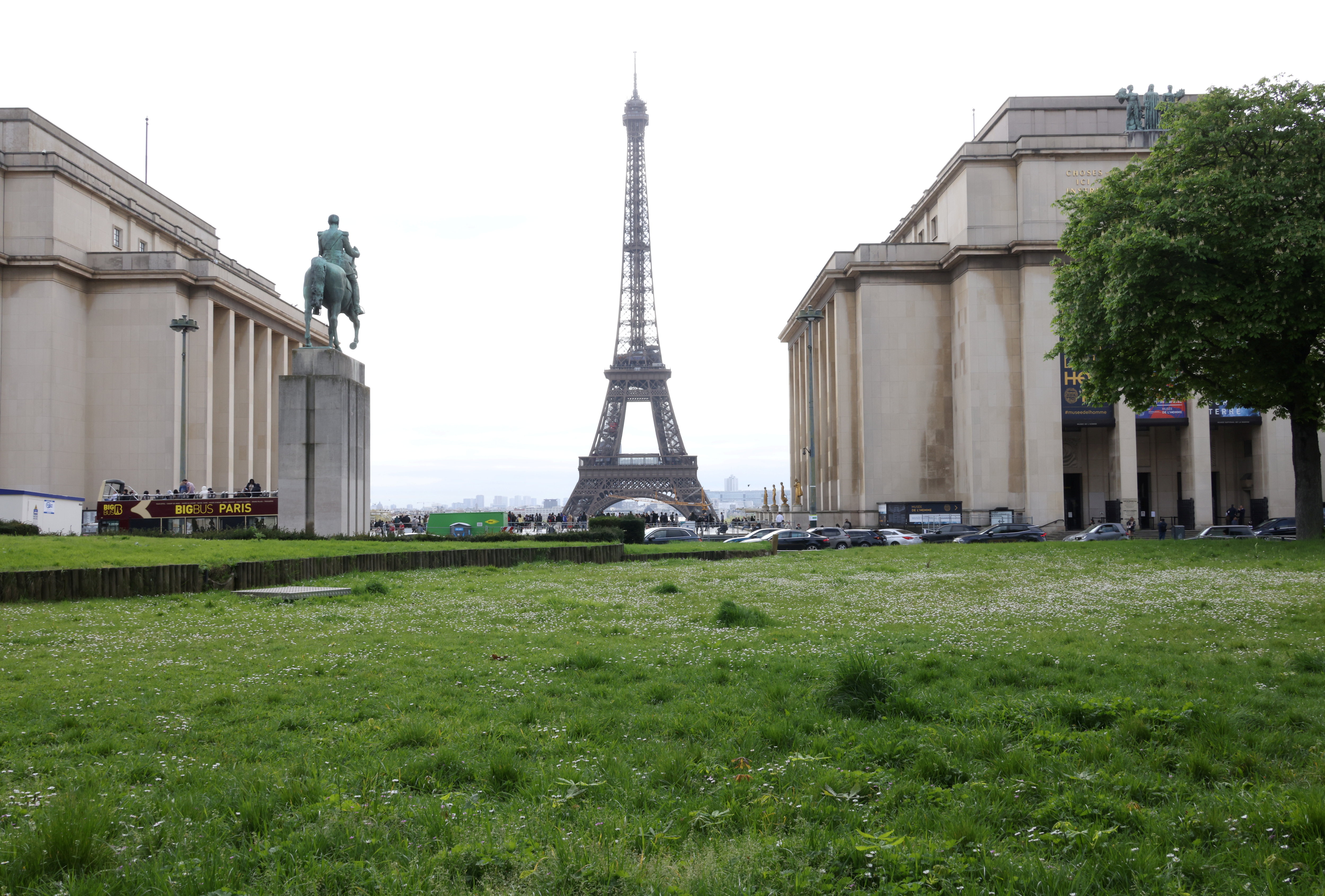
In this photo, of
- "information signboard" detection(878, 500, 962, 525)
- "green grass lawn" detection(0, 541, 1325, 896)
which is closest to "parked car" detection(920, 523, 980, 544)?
"information signboard" detection(878, 500, 962, 525)

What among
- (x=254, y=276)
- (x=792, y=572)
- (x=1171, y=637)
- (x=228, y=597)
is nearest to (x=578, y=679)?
(x=1171, y=637)

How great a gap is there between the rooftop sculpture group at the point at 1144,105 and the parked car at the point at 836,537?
32.1 metres

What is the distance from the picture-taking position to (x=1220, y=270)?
2658cm

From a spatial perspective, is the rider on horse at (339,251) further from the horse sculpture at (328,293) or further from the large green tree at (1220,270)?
the large green tree at (1220,270)

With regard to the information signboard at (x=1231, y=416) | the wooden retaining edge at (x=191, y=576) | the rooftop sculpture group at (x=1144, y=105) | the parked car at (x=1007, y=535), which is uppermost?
the rooftop sculpture group at (x=1144, y=105)

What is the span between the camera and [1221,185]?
27109mm

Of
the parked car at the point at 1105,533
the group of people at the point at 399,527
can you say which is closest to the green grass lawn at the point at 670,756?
the group of people at the point at 399,527

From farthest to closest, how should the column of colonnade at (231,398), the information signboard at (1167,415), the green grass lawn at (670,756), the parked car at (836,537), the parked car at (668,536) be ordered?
the column of colonnade at (231,398)
the information signboard at (1167,415)
the parked car at (836,537)
the parked car at (668,536)
the green grass lawn at (670,756)

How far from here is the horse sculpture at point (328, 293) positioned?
2994 centimetres

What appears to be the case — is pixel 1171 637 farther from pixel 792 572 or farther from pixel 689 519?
pixel 689 519

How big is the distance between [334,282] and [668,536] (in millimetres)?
20219

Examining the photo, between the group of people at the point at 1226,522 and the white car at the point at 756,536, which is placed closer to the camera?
the white car at the point at 756,536

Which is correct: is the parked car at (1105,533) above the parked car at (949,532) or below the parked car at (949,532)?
above

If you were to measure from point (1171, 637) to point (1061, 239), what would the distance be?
23.5 metres
